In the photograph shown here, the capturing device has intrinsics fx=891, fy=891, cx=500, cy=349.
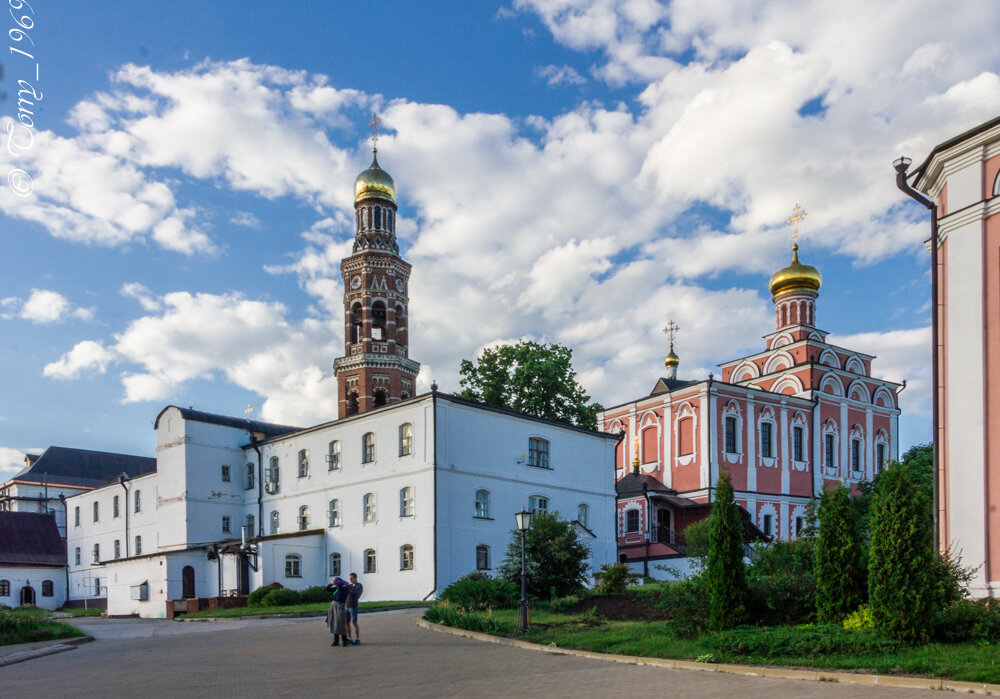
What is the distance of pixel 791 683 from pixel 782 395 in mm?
36385

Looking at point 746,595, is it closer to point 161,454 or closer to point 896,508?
point 896,508

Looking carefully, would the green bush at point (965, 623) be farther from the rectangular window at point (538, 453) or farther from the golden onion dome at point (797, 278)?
the golden onion dome at point (797, 278)

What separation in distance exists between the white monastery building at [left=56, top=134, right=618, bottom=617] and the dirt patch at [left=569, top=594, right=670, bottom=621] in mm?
10332

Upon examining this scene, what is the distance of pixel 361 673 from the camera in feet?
41.0

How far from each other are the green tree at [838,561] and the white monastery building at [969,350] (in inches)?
101

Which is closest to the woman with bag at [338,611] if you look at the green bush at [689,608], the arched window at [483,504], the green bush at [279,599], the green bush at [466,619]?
the green bush at [466,619]

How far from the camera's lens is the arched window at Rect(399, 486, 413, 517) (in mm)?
31875

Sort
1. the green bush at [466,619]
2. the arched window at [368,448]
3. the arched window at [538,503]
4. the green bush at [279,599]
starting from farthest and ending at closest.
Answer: the arched window at [368,448] < the arched window at [538,503] < the green bush at [279,599] < the green bush at [466,619]

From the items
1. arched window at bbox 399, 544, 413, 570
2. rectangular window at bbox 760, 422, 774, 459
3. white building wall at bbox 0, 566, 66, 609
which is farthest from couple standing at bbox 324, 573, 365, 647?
white building wall at bbox 0, 566, 66, 609

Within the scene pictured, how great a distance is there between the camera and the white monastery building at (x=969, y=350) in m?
14.8

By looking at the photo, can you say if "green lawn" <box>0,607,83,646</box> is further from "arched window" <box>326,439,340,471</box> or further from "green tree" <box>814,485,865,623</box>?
"green tree" <box>814,485,865,623</box>

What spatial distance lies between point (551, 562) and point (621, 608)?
4268mm

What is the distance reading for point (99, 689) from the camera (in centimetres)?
1173

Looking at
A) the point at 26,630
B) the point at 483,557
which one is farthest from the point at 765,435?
the point at 26,630
